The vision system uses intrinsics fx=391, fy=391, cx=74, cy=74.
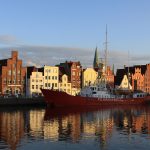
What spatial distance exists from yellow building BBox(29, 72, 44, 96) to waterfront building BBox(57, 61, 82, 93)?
42.3 feet

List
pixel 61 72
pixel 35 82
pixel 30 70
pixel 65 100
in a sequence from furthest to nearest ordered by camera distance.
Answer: pixel 61 72, pixel 30 70, pixel 35 82, pixel 65 100

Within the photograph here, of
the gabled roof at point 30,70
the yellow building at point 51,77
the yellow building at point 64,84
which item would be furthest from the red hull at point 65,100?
the yellow building at point 64,84

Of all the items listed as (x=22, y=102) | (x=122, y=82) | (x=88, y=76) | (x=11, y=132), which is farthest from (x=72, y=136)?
(x=122, y=82)

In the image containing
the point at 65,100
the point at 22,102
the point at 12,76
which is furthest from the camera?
the point at 12,76

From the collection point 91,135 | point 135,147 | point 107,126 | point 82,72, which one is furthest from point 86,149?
point 82,72

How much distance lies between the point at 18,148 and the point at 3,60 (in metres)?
84.1

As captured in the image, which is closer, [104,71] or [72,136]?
[72,136]

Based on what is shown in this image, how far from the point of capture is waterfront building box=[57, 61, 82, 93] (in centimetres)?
13138

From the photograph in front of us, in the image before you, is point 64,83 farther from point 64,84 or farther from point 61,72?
point 61,72

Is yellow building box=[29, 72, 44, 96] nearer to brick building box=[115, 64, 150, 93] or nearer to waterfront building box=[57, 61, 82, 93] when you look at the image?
waterfront building box=[57, 61, 82, 93]

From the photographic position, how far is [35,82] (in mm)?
120062

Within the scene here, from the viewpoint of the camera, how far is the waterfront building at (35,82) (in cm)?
11831

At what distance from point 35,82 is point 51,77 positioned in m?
6.88

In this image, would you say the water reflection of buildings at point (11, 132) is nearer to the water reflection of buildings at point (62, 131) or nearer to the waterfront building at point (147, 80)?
the water reflection of buildings at point (62, 131)
